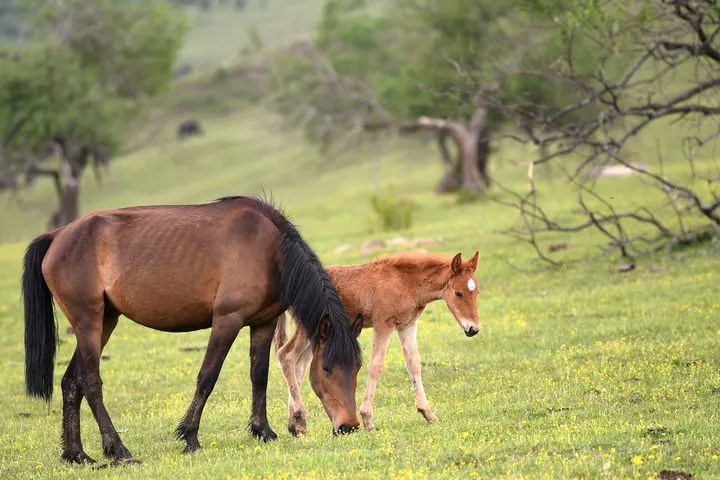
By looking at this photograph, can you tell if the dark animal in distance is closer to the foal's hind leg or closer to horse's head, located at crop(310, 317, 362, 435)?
the foal's hind leg

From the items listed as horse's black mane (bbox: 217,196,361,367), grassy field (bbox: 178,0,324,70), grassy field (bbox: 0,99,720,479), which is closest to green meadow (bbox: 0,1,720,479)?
grassy field (bbox: 0,99,720,479)

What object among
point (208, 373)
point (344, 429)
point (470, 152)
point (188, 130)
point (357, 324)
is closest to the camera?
point (344, 429)

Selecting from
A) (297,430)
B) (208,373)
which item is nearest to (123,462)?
(208,373)

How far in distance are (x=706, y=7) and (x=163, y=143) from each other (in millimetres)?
64831

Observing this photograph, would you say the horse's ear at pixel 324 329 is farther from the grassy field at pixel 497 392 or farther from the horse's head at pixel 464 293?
the horse's head at pixel 464 293

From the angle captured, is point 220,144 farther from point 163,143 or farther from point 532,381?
point 532,381

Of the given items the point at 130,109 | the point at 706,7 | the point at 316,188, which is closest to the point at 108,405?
the point at 706,7

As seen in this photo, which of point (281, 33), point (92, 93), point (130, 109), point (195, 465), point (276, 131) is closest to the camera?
point (195, 465)

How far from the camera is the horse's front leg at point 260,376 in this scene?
996 centimetres

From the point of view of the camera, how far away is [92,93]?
4406 cm

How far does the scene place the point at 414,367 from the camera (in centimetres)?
1021

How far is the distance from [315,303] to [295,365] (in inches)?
48.7

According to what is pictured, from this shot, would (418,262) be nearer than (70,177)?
Yes

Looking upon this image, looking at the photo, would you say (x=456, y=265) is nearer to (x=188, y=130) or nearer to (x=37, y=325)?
(x=37, y=325)
